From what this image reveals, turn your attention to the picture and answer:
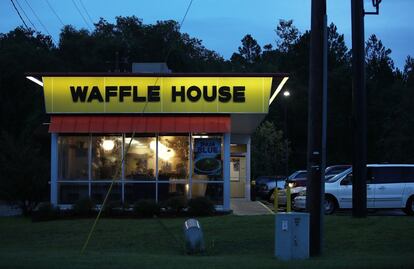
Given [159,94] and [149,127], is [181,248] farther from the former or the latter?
[159,94]

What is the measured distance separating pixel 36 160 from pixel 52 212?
12.7 feet

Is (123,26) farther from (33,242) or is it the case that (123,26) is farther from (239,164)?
(33,242)

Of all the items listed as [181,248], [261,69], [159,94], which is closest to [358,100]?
[159,94]

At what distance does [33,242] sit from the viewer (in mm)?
18016

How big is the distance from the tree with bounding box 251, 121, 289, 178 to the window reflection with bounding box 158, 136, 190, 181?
3284cm

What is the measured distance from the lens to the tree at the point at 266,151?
57.3 m

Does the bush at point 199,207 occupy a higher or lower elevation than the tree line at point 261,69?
lower

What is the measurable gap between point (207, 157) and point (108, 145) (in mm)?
3658

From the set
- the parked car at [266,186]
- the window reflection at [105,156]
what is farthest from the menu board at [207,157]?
the parked car at [266,186]

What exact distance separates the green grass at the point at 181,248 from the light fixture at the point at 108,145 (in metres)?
3.57

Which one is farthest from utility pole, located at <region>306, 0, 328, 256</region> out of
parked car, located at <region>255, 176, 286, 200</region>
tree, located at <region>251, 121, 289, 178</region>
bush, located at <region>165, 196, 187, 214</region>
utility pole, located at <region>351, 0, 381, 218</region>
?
tree, located at <region>251, 121, 289, 178</region>

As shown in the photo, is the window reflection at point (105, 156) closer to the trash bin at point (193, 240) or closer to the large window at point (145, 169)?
the large window at point (145, 169)

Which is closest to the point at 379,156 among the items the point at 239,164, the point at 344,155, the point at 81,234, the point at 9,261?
the point at 344,155

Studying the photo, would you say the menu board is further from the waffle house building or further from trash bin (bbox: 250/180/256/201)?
trash bin (bbox: 250/180/256/201)
